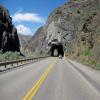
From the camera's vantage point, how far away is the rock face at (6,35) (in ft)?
270

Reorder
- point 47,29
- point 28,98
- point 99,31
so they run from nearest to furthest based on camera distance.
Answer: point 28,98 → point 99,31 → point 47,29

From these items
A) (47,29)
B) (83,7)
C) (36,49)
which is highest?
(83,7)

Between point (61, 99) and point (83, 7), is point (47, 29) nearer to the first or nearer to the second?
point (83, 7)

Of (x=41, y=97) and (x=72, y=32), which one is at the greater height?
(x=72, y=32)

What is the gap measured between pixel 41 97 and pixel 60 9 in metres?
123

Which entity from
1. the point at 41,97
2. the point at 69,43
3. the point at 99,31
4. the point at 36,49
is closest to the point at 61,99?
the point at 41,97

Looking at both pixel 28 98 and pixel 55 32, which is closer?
pixel 28 98

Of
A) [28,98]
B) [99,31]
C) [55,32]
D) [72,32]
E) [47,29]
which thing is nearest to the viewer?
[28,98]

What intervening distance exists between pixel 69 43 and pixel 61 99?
107 m

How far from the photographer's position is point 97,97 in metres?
10.9

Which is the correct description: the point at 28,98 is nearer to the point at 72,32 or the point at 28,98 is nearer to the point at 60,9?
the point at 72,32

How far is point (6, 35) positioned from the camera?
83875mm

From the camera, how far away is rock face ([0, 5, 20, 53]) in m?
82.2

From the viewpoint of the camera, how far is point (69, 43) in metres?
116
